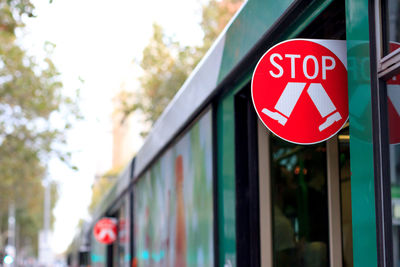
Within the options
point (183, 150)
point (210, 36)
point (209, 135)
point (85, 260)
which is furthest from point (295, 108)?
point (85, 260)

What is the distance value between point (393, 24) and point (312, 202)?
284 cm

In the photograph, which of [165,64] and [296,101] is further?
[165,64]

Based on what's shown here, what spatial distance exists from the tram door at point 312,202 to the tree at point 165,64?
15.1 metres

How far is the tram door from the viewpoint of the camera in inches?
183

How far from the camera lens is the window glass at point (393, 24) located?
2549mm

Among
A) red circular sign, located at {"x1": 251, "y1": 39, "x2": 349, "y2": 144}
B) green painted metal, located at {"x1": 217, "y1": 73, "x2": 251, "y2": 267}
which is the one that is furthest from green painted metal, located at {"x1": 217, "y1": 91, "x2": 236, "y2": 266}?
red circular sign, located at {"x1": 251, "y1": 39, "x2": 349, "y2": 144}

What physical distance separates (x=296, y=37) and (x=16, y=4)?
646 centimetres

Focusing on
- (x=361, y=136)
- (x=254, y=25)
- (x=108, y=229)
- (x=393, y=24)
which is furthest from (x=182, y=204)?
(x=108, y=229)

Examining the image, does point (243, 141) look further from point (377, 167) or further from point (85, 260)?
point (85, 260)

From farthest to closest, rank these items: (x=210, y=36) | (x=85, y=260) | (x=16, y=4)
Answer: (x=85, y=260)
(x=210, y=36)
(x=16, y=4)

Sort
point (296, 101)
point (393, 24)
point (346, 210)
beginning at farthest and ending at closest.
Answer: point (346, 210), point (296, 101), point (393, 24)

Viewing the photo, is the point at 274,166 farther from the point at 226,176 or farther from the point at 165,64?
the point at 165,64

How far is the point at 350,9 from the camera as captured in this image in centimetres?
278

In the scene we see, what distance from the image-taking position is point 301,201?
5.12 m
